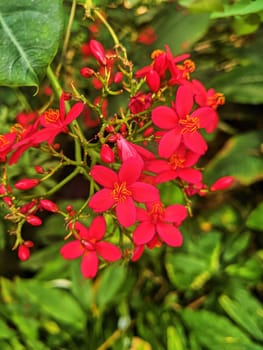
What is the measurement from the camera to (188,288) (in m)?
1.25

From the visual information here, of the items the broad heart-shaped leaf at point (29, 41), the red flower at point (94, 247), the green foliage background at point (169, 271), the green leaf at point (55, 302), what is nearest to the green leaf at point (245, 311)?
the green foliage background at point (169, 271)

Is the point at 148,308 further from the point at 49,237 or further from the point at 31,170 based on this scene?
the point at 31,170

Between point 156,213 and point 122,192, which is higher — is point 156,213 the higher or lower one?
the lower one

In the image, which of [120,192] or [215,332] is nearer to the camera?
[120,192]

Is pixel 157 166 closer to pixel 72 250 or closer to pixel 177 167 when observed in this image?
pixel 177 167

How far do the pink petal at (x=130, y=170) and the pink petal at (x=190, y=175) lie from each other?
0.10m

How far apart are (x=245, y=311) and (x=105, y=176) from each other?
1.86 ft

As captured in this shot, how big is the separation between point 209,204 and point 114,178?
0.85 metres

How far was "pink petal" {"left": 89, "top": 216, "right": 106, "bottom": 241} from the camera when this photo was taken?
82 centimetres

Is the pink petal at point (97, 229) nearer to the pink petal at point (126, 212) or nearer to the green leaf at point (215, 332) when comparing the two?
the pink petal at point (126, 212)

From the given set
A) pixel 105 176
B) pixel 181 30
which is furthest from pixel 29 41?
pixel 181 30

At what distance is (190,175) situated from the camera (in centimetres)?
79

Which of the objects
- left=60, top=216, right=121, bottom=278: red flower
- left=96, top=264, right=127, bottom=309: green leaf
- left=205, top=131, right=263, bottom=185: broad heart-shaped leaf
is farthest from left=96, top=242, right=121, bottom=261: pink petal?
left=205, top=131, right=263, bottom=185: broad heart-shaped leaf

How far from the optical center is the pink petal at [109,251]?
0.83 metres
